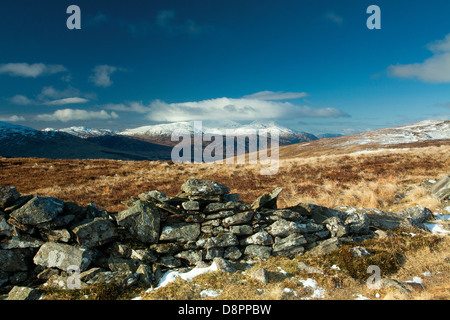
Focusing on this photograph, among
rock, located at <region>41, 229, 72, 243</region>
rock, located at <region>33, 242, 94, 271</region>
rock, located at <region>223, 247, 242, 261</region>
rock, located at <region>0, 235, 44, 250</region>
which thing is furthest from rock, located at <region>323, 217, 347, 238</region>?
rock, located at <region>0, 235, 44, 250</region>

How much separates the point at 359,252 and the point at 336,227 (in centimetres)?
144

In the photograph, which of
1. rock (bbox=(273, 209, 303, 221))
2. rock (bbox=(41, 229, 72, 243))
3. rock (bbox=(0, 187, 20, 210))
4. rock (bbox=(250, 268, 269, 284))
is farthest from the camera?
rock (bbox=(273, 209, 303, 221))

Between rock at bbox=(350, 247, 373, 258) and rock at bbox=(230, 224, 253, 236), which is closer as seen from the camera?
rock at bbox=(350, 247, 373, 258)

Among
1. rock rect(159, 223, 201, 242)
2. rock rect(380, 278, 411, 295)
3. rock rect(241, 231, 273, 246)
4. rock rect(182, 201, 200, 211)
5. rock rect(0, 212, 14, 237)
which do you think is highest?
rock rect(182, 201, 200, 211)

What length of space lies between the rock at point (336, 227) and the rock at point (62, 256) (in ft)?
26.7

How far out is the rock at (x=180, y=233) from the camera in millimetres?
7402

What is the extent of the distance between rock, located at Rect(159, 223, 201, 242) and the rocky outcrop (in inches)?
1.3

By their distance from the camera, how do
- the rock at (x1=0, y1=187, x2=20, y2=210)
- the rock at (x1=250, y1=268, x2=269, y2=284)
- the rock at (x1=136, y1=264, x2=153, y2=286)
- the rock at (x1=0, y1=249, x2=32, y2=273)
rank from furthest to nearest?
the rock at (x1=0, y1=187, x2=20, y2=210) < the rock at (x1=0, y1=249, x2=32, y2=273) < the rock at (x1=136, y1=264, x2=153, y2=286) < the rock at (x1=250, y1=268, x2=269, y2=284)

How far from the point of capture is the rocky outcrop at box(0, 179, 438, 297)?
625 cm

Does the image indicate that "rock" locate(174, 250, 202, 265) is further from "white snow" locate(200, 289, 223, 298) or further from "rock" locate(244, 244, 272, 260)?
"white snow" locate(200, 289, 223, 298)

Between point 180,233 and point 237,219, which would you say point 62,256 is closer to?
point 180,233

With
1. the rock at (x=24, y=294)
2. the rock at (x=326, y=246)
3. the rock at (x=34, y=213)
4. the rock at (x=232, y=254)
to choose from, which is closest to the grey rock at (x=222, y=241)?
the rock at (x=232, y=254)
